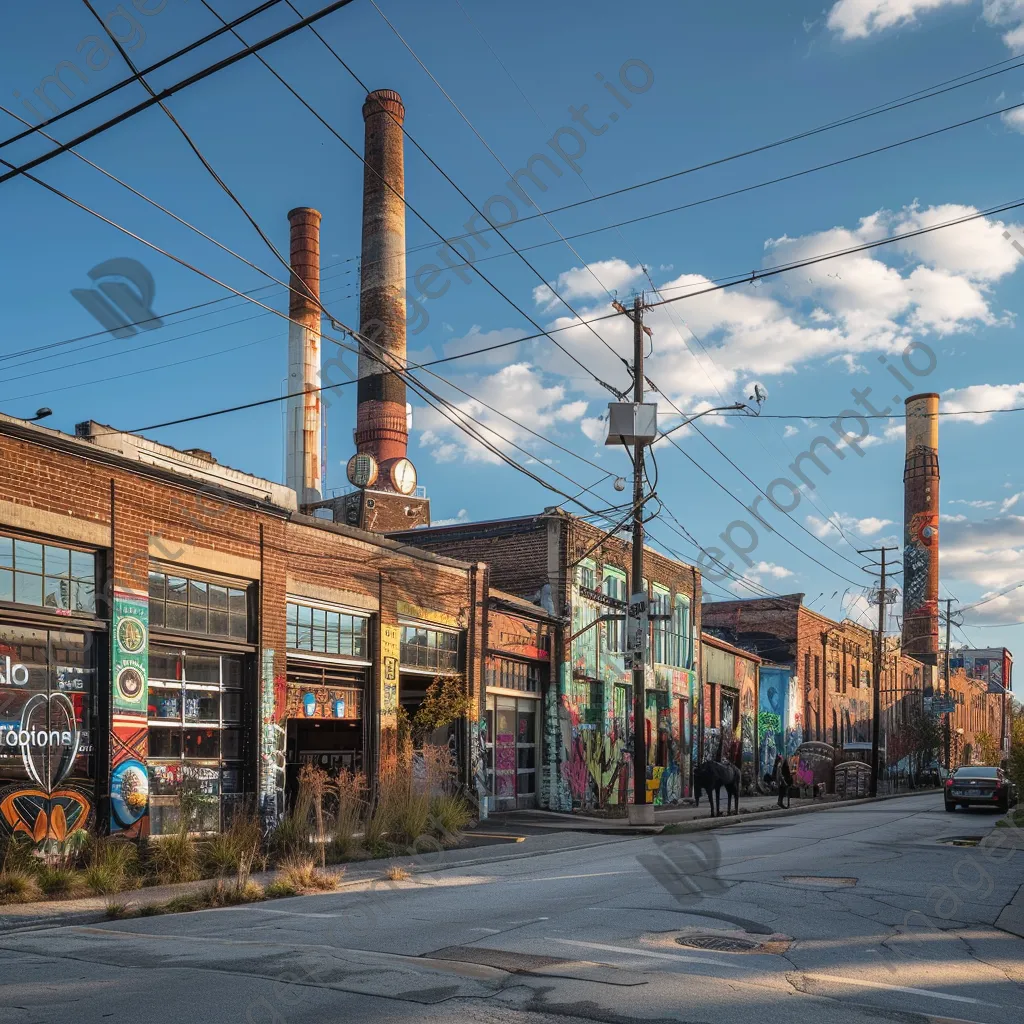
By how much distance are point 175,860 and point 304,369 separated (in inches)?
1194

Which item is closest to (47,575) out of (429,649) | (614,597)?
(429,649)

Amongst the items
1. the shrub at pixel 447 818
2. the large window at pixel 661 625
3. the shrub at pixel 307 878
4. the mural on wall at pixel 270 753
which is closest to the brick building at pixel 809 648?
the large window at pixel 661 625

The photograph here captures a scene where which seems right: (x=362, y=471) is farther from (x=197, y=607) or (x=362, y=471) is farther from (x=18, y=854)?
(x=18, y=854)

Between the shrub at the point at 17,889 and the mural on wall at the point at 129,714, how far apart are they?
2.78 meters

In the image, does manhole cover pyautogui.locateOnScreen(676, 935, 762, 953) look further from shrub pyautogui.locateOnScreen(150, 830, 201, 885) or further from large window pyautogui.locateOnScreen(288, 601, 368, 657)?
large window pyautogui.locateOnScreen(288, 601, 368, 657)

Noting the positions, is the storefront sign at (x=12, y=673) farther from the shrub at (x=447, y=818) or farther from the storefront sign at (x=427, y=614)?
the storefront sign at (x=427, y=614)

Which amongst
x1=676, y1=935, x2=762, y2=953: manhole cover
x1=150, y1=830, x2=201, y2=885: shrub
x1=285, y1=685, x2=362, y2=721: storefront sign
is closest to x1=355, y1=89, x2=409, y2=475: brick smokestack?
x1=285, y1=685, x2=362, y2=721: storefront sign

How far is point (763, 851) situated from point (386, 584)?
8708 mm

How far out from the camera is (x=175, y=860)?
534 inches

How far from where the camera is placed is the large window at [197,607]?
16172mm

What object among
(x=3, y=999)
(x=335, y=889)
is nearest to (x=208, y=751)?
(x=335, y=889)

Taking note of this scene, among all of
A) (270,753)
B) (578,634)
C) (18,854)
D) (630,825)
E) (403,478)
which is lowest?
(630,825)

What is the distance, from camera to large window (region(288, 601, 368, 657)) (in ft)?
62.8

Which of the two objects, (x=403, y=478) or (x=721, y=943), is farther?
(x=403, y=478)
